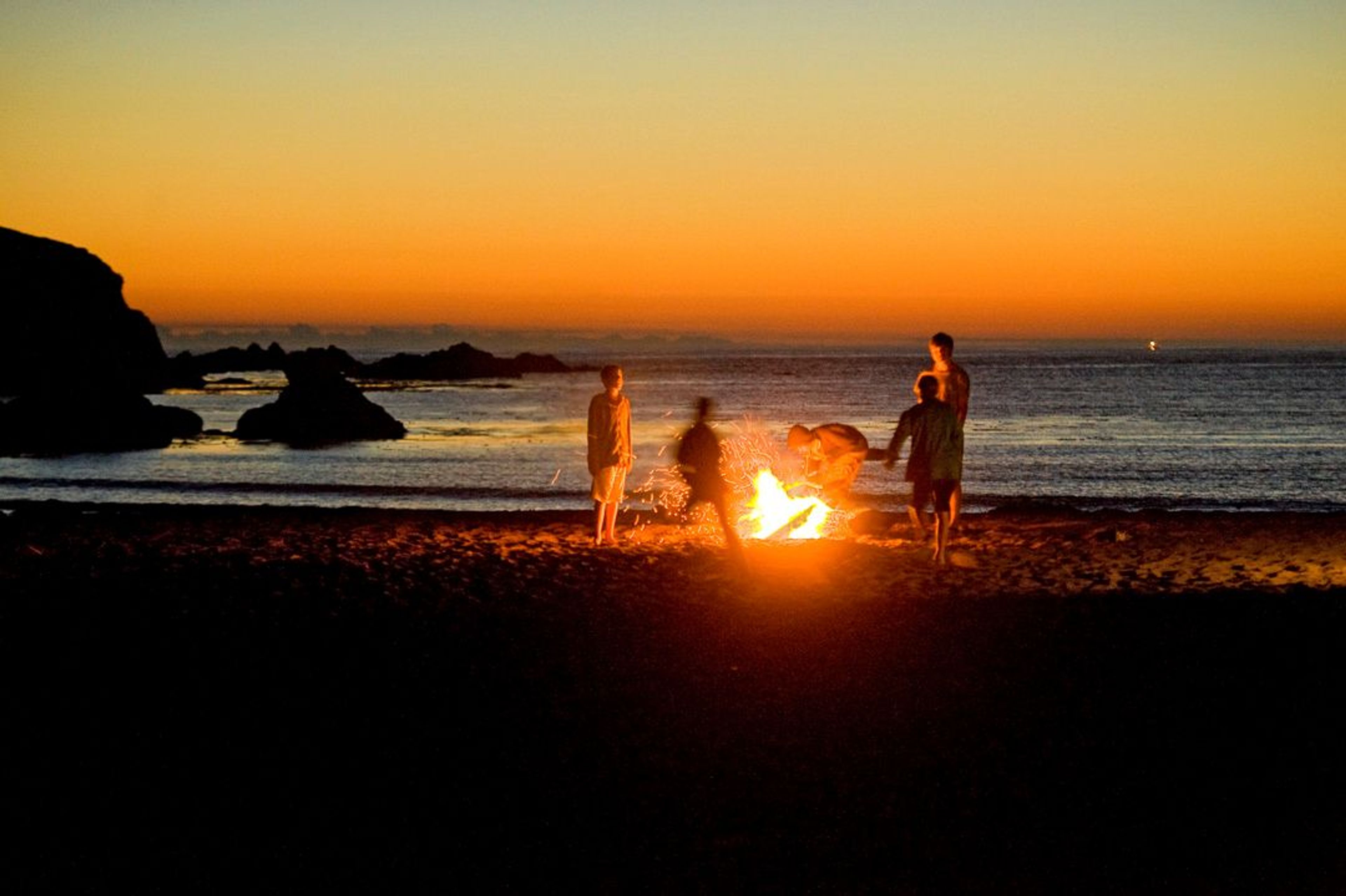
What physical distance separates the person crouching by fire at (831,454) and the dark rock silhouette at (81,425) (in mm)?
25762

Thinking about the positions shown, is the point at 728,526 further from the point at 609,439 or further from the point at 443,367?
the point at 443,367

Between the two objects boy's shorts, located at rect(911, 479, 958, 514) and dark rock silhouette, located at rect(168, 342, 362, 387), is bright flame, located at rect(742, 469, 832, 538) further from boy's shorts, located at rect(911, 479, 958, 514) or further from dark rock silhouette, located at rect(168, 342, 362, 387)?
dark rock silhouette, located at rect(168, 342, 362, 387)

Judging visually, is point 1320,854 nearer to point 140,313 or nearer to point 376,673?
point 376,673

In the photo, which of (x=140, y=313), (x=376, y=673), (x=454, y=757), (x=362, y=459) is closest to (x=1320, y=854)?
(x=454, y=757)

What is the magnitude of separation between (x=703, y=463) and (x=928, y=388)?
83.5 inches

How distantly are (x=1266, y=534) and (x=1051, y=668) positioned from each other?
7955 mm

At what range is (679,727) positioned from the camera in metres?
6.80

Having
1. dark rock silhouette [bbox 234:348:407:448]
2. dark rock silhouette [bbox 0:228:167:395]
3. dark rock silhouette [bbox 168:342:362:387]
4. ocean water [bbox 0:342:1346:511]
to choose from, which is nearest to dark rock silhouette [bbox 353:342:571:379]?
dark rock silhouette [bbox 168:342:362:387]

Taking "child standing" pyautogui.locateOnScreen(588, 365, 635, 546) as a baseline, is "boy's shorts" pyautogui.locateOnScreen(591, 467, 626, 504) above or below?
below

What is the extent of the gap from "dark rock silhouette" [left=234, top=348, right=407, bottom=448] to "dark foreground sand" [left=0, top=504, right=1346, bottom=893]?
966 inches

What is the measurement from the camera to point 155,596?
10406mm

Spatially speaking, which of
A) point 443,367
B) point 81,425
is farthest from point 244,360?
point 81,425

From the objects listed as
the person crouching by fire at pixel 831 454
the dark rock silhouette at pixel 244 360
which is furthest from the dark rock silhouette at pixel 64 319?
the person crouching by fire at pixel 831 454

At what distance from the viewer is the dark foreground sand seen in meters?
5.13
